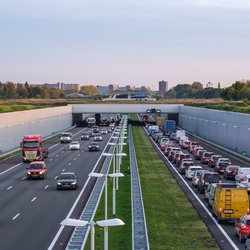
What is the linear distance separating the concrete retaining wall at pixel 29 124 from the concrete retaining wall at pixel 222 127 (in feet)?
87.3

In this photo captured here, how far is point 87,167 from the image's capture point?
2509 inches

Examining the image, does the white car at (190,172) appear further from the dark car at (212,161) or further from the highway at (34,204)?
the dark car at (212,161)

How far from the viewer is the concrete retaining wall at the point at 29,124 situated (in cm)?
8569

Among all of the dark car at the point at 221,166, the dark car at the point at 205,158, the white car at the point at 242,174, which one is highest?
the white car at the point at 242,174

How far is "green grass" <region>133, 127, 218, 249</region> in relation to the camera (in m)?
28.1

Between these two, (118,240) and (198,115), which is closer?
(118,240)

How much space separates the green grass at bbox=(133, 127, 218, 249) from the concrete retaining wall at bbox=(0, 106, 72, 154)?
3273 cm

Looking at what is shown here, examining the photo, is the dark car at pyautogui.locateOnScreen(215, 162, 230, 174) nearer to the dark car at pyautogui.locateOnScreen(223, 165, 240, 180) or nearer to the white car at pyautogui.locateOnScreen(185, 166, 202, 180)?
the dark car at pyautogui.locateOnScreen(223, 165, 240, 180)

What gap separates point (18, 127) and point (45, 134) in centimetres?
2642

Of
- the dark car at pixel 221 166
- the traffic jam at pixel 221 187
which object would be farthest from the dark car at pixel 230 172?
the dark car at pixel 221 166

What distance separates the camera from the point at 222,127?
319 ft

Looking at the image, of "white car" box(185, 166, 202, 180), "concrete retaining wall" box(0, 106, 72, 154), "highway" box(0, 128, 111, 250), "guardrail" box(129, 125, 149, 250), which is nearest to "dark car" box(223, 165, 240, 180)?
"white car" box(185, 166, 202, 180)

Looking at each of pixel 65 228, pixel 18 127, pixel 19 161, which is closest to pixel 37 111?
pixel 18 127

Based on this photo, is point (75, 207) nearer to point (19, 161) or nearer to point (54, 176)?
point (54, 176)
